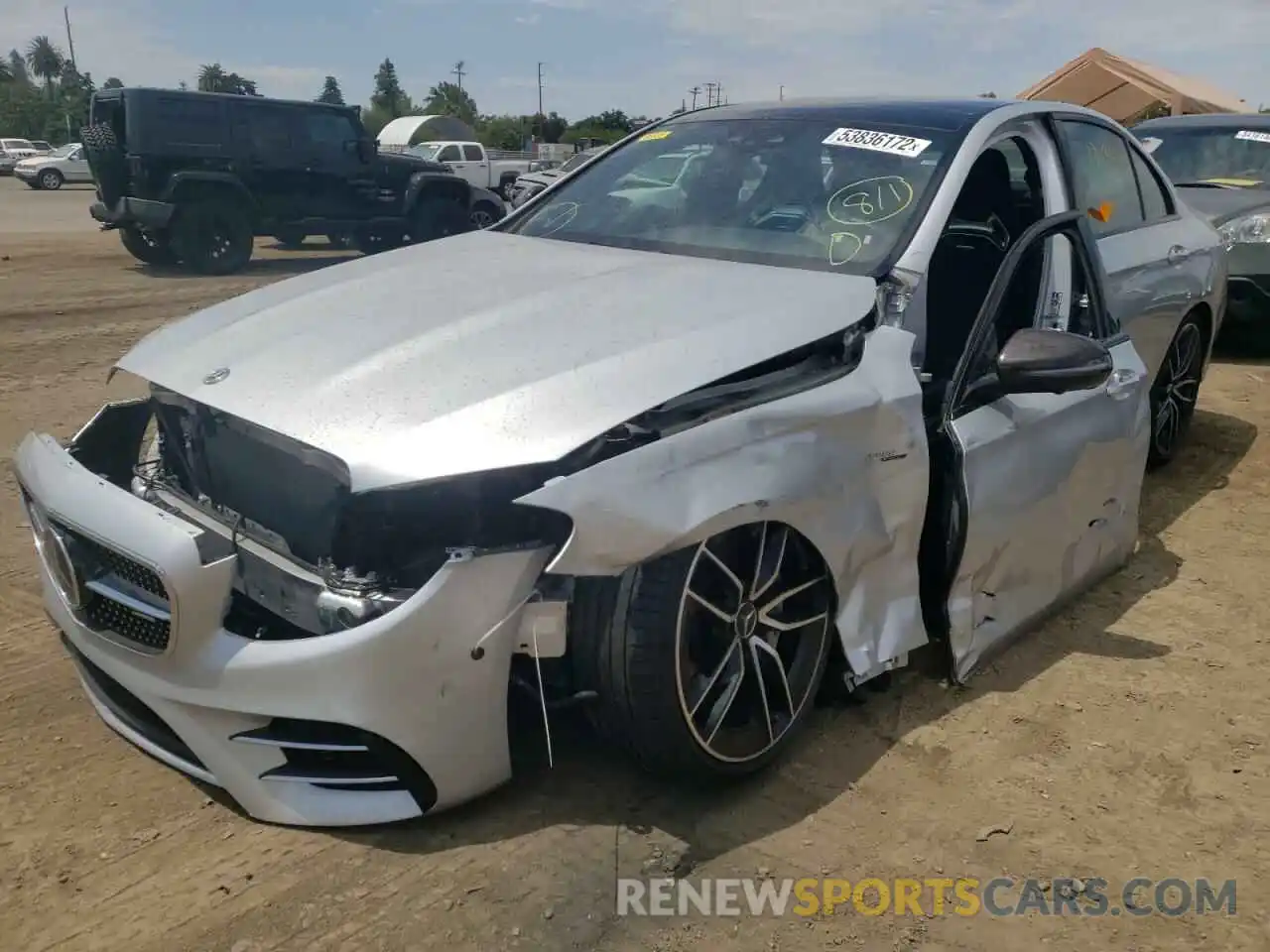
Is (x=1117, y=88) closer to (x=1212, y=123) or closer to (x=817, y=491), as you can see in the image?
(x=1212, y=123)

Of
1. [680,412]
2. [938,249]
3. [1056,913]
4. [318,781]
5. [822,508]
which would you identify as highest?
[938,249]

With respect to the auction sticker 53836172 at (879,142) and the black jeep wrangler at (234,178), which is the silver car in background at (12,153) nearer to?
the black jeep wrangler at (234,178)

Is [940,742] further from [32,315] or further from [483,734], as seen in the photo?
[32,315]

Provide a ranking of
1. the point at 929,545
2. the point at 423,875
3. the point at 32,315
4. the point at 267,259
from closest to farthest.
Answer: the point at 423,875, the point at 929,545, the point at 32,315, the point at 267,259

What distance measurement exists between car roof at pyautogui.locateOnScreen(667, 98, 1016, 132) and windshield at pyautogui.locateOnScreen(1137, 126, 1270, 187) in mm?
5444

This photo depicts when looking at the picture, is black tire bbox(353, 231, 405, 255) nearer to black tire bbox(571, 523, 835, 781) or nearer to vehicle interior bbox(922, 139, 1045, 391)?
vehicle interior bbox(922, 139, 1045, 391)

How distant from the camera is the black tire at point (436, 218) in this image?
14883 mm

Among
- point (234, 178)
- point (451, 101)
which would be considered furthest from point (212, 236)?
point (451, 101)

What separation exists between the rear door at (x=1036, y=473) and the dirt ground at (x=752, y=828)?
261mm

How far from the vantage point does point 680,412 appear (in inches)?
91.2

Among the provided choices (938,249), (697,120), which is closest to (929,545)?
(938,249)

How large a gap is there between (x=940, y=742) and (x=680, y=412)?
1.28m

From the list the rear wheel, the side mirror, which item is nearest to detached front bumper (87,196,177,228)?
the rear wheel
